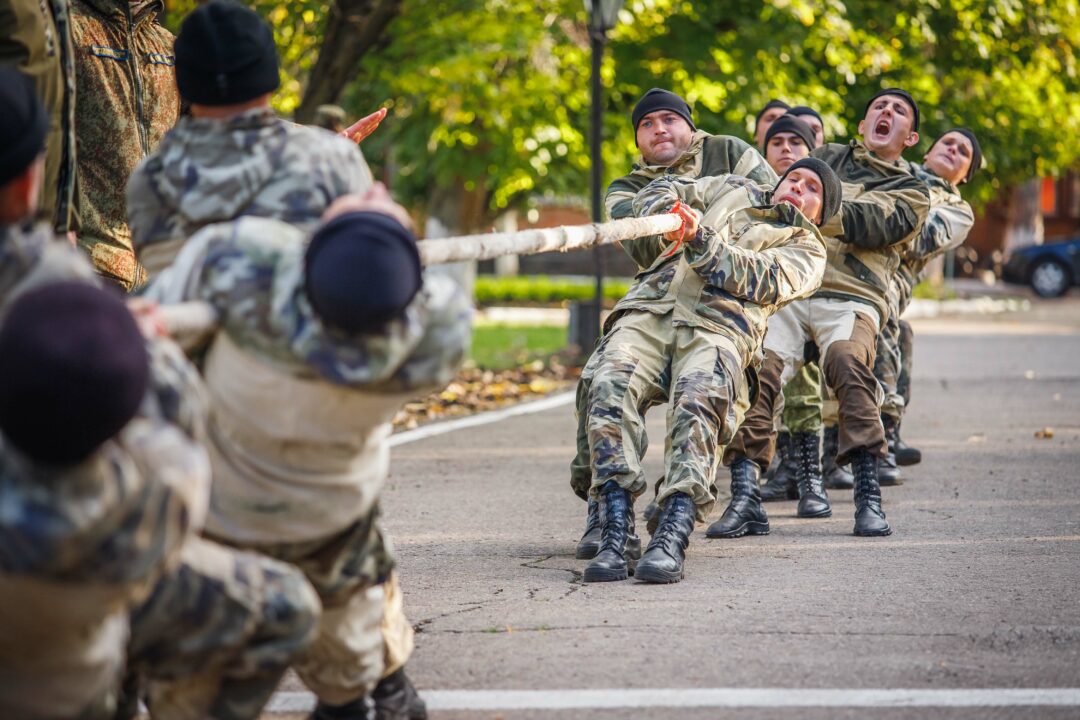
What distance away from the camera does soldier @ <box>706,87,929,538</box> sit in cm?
734

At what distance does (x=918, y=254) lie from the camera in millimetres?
9211

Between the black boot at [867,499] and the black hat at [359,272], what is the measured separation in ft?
13.6

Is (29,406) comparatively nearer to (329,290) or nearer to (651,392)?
(329,290)

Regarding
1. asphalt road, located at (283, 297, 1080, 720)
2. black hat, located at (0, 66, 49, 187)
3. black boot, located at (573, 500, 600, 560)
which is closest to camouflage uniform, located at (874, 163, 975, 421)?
asphalt road, located at (283, 297, 1080, 720)

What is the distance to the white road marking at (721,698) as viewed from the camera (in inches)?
172

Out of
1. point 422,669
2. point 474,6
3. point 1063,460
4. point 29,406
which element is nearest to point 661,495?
point 422,669

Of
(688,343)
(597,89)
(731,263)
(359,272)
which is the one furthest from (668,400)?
(597,89)

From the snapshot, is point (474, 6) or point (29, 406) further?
point (474, 6)

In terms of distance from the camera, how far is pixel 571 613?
5.51 m

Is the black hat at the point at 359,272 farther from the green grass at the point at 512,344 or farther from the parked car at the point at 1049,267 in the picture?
the parked car at the point at 1049,267

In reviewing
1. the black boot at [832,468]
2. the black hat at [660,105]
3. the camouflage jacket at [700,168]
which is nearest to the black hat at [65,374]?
the camouflage jacket at [700,168]

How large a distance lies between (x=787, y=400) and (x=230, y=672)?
5385 millimetres

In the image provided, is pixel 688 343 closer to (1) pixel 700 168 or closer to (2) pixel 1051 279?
(1) pixel 700 168

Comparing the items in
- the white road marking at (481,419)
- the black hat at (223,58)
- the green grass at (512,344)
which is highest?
the black hat at (223,58)
